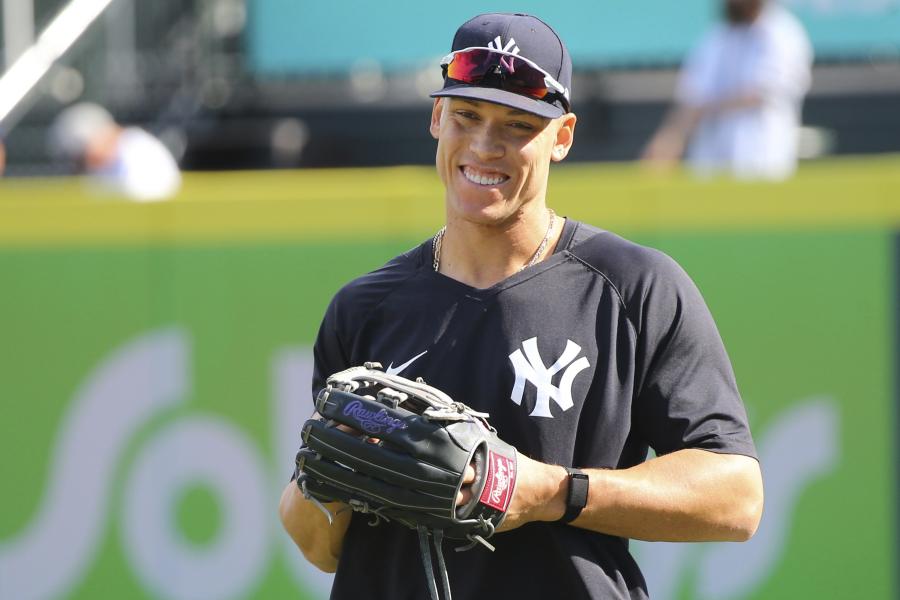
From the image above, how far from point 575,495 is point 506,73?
0.80 meters

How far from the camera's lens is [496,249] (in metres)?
2.56

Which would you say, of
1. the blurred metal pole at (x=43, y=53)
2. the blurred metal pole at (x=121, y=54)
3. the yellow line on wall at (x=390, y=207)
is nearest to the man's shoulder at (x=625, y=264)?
the yellow line on wall at (x=390, y=207)

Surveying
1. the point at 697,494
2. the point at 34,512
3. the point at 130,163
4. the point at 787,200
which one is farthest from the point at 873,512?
the point at 130,163

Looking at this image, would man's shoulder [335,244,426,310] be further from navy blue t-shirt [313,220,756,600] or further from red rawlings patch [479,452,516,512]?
red rawlings patch [479,452,516,512]

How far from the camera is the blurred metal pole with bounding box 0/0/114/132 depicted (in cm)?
755

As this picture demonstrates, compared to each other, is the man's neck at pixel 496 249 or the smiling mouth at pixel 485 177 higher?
the smiling mouth at pixel 485 177

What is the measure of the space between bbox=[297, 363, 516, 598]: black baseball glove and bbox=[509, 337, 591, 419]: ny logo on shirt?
10cm

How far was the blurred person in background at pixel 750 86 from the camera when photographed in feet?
20.9

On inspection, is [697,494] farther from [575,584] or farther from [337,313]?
[337,313]

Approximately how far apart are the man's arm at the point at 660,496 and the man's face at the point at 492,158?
0.51m

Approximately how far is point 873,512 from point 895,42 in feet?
11.2

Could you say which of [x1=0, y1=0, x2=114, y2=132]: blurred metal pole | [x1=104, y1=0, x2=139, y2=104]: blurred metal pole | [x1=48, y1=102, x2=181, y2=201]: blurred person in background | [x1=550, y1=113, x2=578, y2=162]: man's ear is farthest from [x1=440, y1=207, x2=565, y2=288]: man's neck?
[x1=104, y1=0, x2=139, y2=104]: blurred metal pole

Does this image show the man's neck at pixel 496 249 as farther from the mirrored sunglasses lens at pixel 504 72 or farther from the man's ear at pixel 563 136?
the mirrored sunglasses lens at pixel 504 72

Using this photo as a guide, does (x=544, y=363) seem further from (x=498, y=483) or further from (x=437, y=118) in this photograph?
(x=437, y=118)
